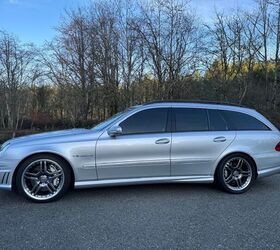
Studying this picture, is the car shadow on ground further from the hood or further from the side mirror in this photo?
the side mirror

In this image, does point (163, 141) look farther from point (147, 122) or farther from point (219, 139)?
point (219, 139)

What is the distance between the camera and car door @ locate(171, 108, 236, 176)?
18.2 ft

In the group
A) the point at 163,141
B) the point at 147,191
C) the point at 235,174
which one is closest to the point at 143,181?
the point at 147,191

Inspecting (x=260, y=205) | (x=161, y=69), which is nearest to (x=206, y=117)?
(x=260, y=205)

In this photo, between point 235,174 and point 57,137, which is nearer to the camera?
point 57,137

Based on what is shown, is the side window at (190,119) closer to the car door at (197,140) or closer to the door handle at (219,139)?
the car door at (197,140)

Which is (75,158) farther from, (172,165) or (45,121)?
(45,121)

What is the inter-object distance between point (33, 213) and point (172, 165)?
85.4 inches

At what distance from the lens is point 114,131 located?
208 inches

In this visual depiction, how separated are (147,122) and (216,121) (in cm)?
119

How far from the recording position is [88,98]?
15859 mm

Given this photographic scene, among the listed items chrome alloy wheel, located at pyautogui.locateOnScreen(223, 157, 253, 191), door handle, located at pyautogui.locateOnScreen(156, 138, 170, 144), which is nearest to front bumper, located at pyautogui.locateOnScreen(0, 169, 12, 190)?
door handle, located at pyautogui.locateOnScreen(156, 138, 170, 144)

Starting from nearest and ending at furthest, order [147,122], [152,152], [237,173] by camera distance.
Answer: [152,152] → [147,122] → [237,173]

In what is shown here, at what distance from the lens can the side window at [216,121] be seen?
19.1ft
